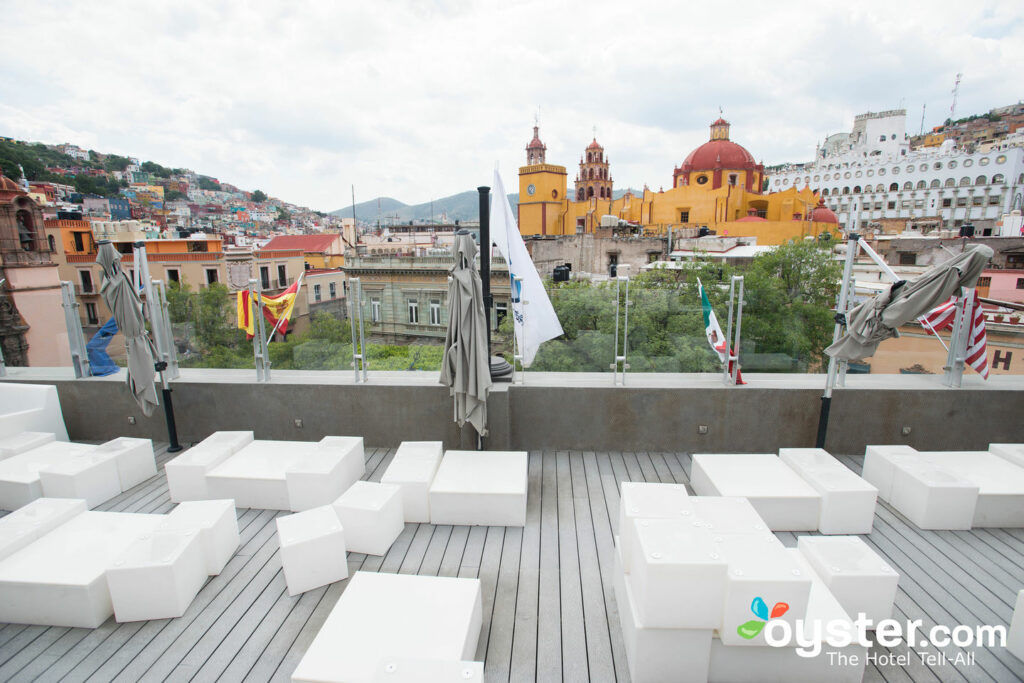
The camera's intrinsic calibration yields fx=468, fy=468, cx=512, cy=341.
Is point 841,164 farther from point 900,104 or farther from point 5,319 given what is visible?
point 5,319

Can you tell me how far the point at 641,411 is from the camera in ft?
15.3

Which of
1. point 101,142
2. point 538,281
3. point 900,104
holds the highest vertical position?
point 900,104

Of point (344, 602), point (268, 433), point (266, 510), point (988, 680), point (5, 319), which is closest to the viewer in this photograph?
point (988, 680)

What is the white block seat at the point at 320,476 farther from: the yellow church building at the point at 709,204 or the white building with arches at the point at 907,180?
the white building with arches at the point at 907,180

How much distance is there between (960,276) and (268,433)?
20.6ft

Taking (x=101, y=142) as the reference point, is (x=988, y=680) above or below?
below

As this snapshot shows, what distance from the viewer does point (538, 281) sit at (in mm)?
4559

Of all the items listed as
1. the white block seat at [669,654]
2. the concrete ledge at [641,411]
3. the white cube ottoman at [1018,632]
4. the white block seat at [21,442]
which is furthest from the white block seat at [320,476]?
the white cube ottoman at [1018,632]

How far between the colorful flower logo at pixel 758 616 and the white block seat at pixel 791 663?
12 centimetres

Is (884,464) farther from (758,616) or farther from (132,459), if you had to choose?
(132,459)

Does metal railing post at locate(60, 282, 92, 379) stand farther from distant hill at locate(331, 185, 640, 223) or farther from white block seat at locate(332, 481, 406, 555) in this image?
distant hill at locate(331, 185, 640, 223)

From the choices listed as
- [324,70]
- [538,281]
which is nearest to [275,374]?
[538,281]

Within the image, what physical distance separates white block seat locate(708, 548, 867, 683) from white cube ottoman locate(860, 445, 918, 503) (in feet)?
7.13

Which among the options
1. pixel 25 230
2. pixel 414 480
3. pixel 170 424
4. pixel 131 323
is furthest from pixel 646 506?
pixel 25 230
